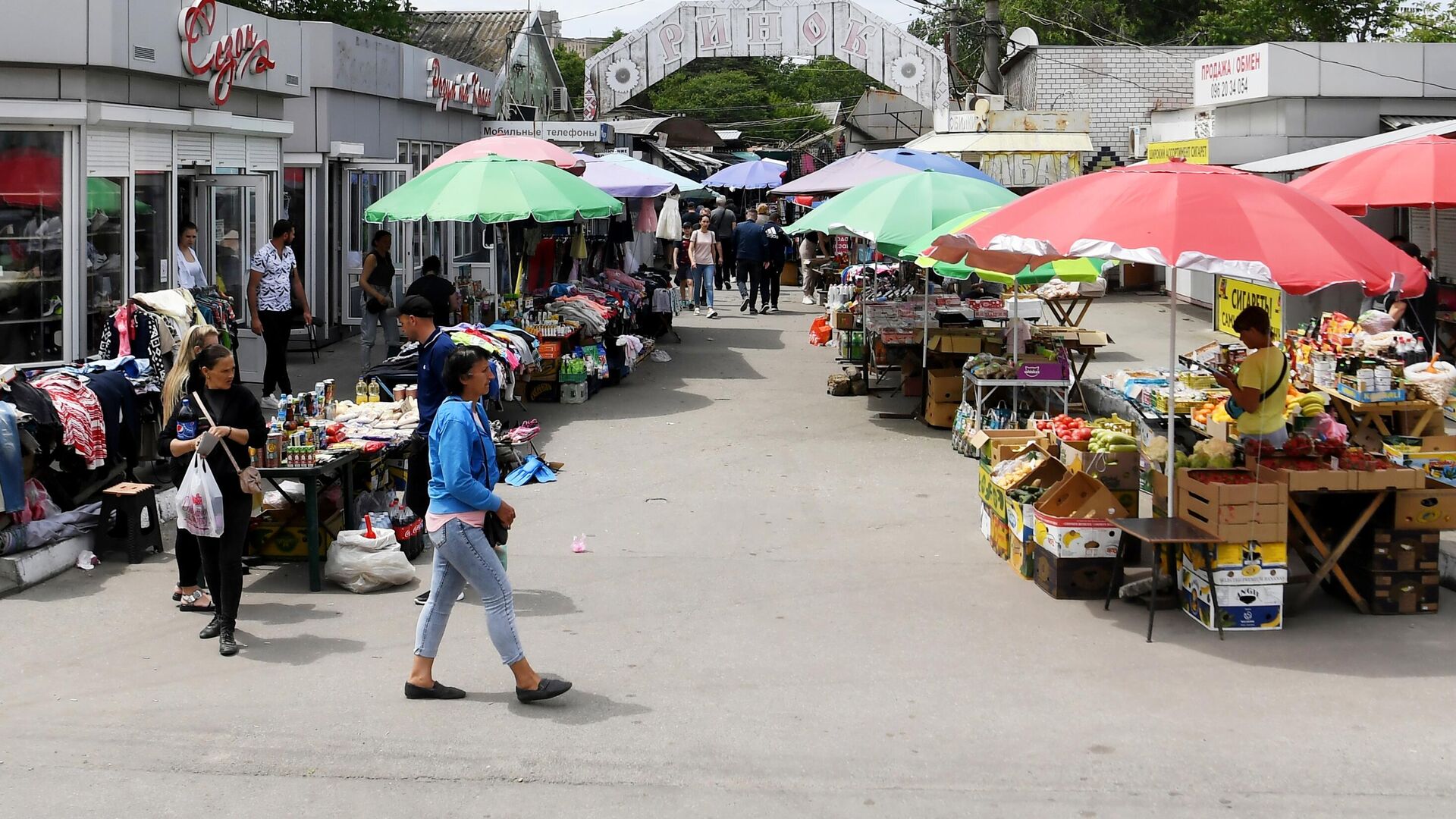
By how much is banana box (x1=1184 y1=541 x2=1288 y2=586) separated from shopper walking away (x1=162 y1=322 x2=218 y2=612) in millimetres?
5574

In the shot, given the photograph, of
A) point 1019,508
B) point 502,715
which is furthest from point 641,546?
point 502,715

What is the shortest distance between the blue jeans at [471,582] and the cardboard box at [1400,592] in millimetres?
4911

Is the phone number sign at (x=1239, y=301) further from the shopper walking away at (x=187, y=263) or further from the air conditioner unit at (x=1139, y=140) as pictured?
the shopper walking away at (x=187, y=263)

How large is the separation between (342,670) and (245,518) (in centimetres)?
105

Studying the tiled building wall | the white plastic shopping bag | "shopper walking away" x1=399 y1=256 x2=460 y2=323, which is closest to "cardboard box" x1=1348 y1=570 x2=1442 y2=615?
the white plastic shopping bag

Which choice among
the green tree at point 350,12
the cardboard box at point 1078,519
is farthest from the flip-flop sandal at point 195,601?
the green tree at point 350,12

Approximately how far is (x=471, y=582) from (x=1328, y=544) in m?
5.03

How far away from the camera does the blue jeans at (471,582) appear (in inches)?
262

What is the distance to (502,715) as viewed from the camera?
664 centimetres

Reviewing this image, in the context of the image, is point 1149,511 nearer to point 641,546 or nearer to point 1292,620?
point 1292,620

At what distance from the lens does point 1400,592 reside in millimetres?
8320

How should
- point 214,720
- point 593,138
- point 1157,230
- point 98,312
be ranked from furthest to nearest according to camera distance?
point 593,138, point 98,312, point 1157,230, point 214,720

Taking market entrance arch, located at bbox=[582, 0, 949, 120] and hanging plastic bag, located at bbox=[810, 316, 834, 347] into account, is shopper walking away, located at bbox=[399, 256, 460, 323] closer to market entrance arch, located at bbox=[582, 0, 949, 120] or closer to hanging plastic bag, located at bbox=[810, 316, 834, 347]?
hanging plastic bag, located at bbox=[810, 316, 834, 347]

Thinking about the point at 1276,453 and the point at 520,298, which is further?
the point at 520,298
